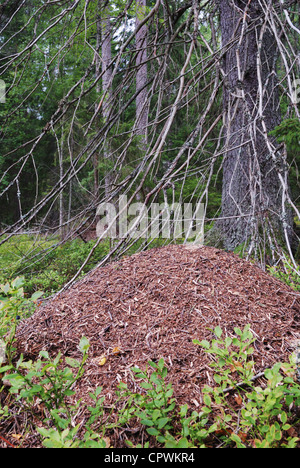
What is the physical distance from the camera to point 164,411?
102 centimetres

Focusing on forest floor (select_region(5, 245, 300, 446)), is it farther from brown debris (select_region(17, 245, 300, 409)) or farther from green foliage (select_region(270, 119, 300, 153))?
green foliage (select_region(270, 119, 300, 153))

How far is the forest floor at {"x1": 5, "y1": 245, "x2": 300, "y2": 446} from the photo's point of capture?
131cm

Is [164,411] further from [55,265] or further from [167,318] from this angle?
[55,265]

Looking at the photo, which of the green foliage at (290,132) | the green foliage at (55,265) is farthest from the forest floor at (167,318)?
the green foliage at (55,265)

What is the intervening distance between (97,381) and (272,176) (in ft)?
8.85

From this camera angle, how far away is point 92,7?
9.04 ft

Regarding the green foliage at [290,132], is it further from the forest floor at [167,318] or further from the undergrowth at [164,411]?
the undergrowth at [164,411]

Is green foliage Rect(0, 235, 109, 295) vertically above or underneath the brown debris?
underneath

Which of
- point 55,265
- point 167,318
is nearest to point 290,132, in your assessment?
point 167,318

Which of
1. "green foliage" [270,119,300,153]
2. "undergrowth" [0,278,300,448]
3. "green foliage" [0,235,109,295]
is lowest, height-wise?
"green foliage" [0,235,109,295]

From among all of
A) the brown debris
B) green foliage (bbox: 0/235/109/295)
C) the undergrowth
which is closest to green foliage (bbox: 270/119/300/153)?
the brown debris

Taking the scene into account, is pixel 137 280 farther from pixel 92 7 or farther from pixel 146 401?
pixel 92 7

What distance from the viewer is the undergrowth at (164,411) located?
0.98 metres

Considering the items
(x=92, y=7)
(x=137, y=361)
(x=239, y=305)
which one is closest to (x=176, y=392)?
(x=137, y=361)
